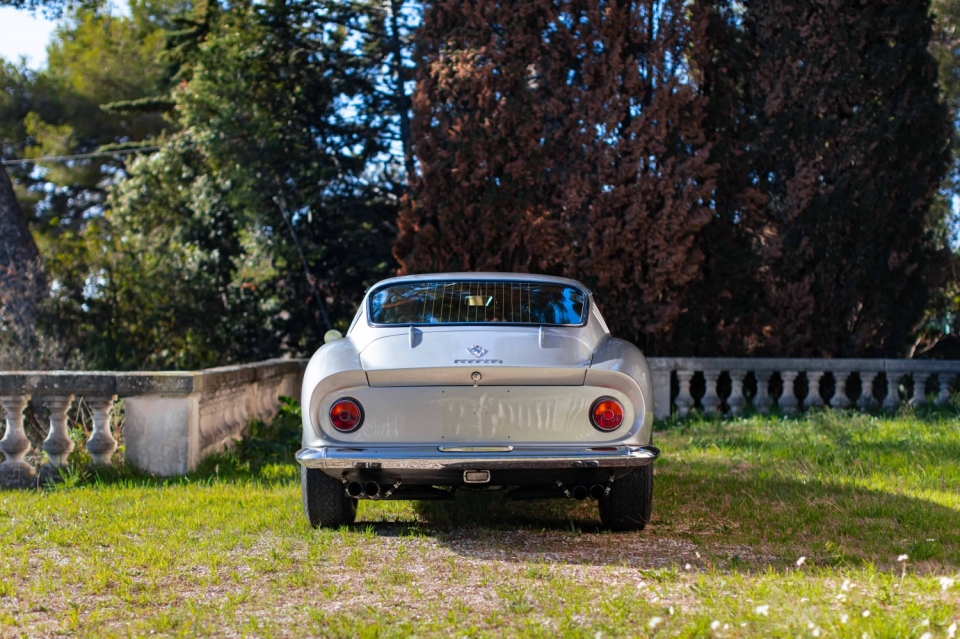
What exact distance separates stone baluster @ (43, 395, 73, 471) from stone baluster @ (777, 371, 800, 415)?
7.11m

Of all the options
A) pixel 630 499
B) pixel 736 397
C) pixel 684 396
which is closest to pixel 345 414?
pixel 630 499

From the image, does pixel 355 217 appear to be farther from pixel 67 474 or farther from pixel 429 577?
pixel 429 577

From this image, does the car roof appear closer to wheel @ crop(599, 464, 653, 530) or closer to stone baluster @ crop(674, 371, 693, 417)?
wheel @ crop(599, 464, 653, 530)

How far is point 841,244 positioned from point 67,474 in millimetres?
8266

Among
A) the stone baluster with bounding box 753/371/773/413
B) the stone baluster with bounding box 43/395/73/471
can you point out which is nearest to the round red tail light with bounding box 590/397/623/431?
the stone baluster with bounding box 43/395/73/471

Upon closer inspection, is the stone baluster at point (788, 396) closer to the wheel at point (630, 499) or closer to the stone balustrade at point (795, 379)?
the stone balustrade at point (795, 379)

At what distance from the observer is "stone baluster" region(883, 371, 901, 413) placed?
432 inches

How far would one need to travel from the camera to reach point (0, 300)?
42.8ft

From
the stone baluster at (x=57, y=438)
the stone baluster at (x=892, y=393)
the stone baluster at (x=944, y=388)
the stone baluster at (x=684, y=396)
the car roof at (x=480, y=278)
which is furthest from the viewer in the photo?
the stone baluster at (x=684, y=396)

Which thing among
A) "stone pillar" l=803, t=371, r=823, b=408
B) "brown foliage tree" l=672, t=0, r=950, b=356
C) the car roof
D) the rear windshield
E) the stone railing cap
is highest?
"brown foliage tree" l=672, t=0, r=950, b=356

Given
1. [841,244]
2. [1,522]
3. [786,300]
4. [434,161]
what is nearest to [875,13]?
[841,244]

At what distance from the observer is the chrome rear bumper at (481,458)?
5035 millimetres

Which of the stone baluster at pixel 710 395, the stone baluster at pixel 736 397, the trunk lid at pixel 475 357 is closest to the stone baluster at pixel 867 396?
the stone baluster at pixel 736 397

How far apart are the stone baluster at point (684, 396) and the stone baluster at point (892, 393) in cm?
207
